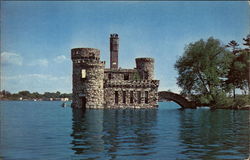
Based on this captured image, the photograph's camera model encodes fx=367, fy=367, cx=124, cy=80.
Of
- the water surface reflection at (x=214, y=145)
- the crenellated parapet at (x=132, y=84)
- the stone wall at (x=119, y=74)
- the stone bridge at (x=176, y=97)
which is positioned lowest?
the water surface reflection at (x=214, y=145)

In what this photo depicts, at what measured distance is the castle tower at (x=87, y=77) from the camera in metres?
53.9

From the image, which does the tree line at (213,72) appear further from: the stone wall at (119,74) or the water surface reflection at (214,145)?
the water surface reflection at (214,145)

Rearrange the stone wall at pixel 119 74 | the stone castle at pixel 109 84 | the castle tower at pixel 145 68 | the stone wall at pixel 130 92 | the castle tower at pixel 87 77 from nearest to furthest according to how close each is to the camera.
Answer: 1. the castle tower at pixel 87 77
2. the stone castle at pixel 109 84
3. the stone wall at pixel 130 92
4. the stone wall at pixel 119 74
5. the castle tower at pixel 145 68

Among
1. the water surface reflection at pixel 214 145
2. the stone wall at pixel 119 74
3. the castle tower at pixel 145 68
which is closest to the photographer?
the water surface reflection at pixel 214 145

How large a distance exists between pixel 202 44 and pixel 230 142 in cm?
3987

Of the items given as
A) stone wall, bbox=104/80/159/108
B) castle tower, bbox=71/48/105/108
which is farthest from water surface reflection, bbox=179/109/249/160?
stone wall, bbox=104/80/159/108

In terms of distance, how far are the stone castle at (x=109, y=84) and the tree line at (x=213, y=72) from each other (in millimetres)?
5523

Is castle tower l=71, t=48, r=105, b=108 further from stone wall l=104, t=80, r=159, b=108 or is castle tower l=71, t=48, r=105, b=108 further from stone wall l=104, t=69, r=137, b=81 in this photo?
stone wall l=104, t=69, r=137, b=81

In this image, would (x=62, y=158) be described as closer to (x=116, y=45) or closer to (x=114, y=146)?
(x=114, y=146)

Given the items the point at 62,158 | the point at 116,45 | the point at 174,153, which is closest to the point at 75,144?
the point at 62,158

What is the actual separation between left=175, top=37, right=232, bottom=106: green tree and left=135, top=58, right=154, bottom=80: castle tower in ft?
21.1

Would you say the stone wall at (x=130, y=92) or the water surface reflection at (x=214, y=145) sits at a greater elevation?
the stone wall at (x=130, y=92)

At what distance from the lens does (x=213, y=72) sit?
54.6m

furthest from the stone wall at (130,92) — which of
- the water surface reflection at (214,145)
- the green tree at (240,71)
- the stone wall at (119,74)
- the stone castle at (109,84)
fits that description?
the water surface reflection at (214,145)
